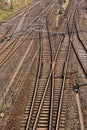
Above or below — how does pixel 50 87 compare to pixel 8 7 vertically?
above

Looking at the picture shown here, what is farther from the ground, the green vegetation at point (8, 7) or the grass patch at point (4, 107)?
the grass patch at point (4, 107)

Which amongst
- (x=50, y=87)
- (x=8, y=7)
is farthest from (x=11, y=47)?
(x=8, y=7)

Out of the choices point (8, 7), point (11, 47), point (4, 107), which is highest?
point (4, 107)

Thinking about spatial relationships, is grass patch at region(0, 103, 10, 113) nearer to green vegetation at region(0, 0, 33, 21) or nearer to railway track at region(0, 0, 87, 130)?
railway track at region(0, 0, 87, 130)

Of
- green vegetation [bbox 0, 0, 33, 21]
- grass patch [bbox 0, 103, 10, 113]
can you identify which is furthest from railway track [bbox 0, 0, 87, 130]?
green vegetation [bbox 0, 0, 33, 21]

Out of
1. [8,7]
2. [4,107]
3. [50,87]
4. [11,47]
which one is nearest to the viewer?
[4,107]

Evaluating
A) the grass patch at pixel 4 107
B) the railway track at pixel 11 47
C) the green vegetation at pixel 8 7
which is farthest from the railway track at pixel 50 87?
the green vegetation at pixel 8 7

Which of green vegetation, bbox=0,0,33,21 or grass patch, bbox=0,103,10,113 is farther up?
grass patch, bbox=0,103,10,113

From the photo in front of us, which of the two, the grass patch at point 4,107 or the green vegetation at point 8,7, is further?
the green vegetation at point 8,7

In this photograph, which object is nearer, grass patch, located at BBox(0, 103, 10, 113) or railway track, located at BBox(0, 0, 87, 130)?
railway track, located at BBox(0, 0, 87, 130)

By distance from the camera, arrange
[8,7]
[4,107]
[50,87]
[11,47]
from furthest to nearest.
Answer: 1. [8,7]
2. [11,47]
3. [50,87]
4. [4,107]

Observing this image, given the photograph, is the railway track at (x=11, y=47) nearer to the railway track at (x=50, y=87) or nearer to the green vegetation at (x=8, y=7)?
the railway track at (x=50, y=87)

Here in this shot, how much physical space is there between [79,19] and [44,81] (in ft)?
108

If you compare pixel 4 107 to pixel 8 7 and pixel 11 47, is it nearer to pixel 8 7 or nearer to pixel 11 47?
pixel 11 47
